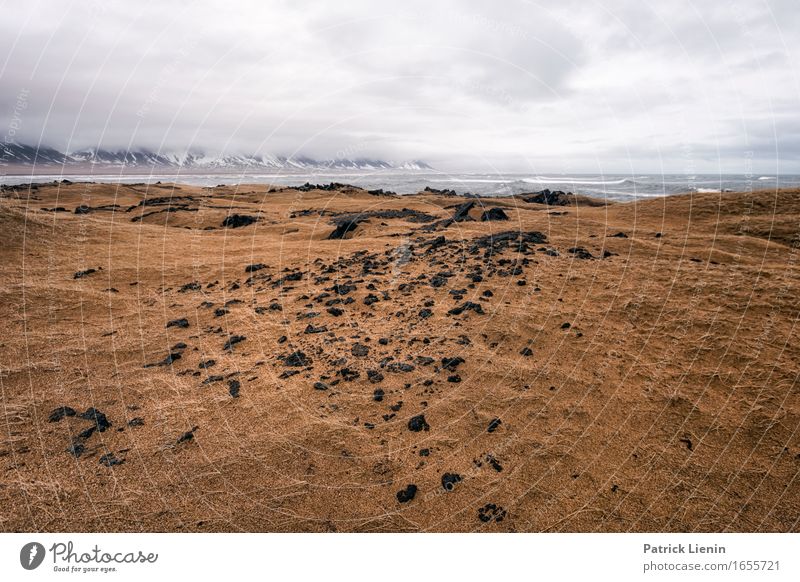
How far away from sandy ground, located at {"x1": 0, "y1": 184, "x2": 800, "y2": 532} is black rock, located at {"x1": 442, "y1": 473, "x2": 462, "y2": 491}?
0.04 m

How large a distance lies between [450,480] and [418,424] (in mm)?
1119

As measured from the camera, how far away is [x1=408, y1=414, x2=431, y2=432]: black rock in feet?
20.1

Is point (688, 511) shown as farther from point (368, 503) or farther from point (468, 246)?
point (468, 246)

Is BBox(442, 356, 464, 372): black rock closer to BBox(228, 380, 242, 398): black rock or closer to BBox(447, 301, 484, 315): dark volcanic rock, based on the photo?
BBox(447, 301, 484, 315): dark volcanic rock

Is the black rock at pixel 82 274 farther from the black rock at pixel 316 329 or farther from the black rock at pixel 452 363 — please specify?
the black rock at pixel 452 363

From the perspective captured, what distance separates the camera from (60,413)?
655cm

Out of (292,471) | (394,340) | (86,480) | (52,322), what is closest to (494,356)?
(394,340)

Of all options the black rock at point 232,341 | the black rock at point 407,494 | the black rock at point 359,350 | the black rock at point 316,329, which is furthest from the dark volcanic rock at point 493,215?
the black rock at point 407,494

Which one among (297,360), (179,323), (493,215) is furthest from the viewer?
(493,215)

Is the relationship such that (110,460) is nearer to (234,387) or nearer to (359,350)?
(234,387)

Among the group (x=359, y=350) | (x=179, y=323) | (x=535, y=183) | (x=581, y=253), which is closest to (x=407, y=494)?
(x=359, y=350)

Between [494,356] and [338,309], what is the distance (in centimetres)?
440

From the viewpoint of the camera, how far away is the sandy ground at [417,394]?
16.0 ft

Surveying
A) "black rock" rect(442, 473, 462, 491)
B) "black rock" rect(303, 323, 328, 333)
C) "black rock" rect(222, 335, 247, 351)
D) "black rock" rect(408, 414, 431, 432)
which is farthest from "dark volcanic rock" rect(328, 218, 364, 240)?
"black rock" rect(442, 473, 462, 491)
